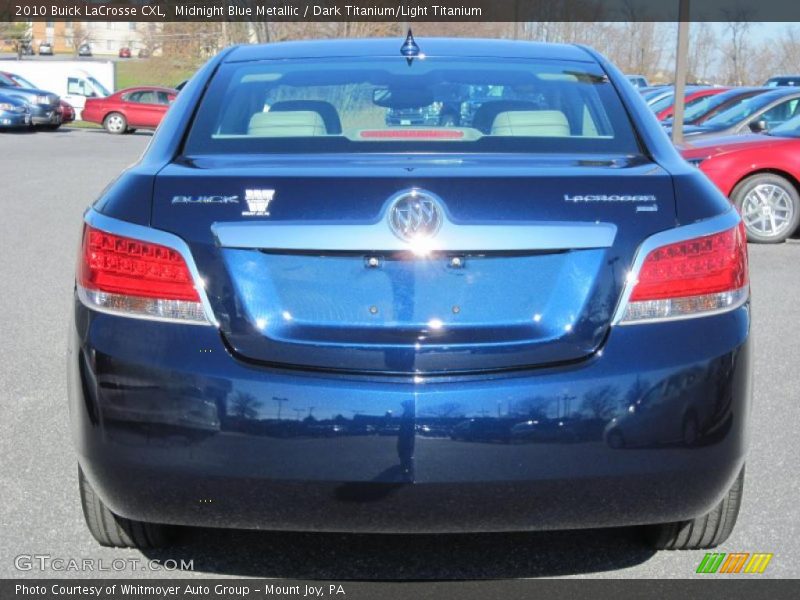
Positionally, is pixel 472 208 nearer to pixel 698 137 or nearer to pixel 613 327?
pixel 613 327

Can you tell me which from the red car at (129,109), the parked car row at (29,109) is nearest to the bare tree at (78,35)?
the red car at (129,109)

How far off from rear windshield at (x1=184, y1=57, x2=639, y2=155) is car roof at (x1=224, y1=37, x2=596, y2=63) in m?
0.08

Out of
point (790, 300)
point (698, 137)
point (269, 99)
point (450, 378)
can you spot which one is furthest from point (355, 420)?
point (698, 137)

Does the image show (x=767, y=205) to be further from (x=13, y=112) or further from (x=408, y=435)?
(x=13, y=112)

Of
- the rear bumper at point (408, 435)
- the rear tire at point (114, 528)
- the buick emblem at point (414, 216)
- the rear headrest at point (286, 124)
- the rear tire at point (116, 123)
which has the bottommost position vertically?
the rear tire at point (116, 123)

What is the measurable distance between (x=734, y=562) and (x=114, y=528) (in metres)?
1.87

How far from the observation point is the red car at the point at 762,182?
11.4 m

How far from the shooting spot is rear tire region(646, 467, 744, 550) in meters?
3.52

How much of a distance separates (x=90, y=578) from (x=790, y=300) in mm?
6269

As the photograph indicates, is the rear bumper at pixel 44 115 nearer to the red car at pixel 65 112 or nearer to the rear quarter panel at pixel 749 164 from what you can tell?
the red car at pixel 65 112

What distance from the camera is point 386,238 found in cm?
288

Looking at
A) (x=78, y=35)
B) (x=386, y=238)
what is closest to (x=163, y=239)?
(x=386, y=238)

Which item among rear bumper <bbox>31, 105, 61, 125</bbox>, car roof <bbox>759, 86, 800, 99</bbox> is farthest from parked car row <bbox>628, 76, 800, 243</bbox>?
rear bumper <bbox>31, 105, 61, 125</bbox>

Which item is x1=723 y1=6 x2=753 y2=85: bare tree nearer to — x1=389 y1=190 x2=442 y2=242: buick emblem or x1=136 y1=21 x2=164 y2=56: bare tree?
x1=136 y1=21 x2=164 y2=56: bare tree
